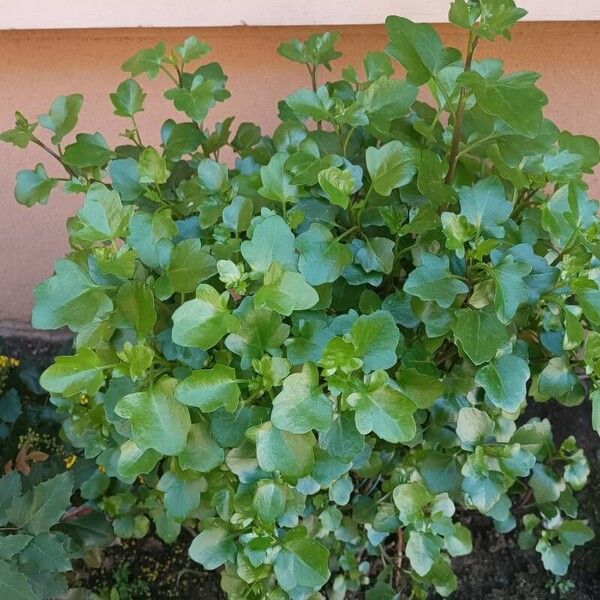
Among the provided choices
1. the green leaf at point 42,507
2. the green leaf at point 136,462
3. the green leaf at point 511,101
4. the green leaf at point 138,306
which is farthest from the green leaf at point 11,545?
the green leaf at point 511,101

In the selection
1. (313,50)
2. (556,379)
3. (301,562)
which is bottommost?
(301,562)

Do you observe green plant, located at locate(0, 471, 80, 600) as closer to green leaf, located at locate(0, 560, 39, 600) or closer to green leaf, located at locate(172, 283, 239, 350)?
green leaf, located at locate(0, 560, 39, 600)

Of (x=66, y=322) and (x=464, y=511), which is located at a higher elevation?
(x=66, y=322)

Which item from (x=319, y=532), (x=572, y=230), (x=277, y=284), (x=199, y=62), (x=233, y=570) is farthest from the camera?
(x=199, y=62)

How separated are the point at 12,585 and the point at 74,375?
0.44 metres

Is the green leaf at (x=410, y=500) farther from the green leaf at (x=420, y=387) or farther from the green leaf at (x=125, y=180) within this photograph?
the green leaf at (x=125, y=180)

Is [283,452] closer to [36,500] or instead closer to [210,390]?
[210,390]

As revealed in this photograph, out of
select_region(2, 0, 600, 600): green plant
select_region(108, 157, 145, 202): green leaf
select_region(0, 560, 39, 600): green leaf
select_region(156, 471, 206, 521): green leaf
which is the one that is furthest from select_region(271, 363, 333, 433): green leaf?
select_region(0, 560, 39, 600): green leaf

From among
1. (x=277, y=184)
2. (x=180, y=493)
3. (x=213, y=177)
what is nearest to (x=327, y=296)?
(x=277, y=184)

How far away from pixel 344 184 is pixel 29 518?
840mm

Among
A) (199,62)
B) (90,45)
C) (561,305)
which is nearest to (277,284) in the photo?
(561,305)

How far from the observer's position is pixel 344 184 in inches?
34.4

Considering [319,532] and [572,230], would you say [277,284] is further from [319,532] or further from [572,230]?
[319,532]

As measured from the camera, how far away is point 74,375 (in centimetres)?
82
